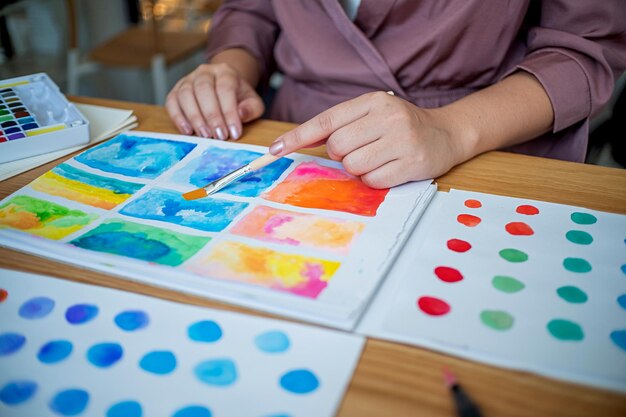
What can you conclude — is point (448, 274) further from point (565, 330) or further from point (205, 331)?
point (205, 331)

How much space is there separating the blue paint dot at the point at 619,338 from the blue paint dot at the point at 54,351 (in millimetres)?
398

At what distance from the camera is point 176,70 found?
3066mm

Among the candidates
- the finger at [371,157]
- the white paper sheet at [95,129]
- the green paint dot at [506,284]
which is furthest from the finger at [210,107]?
the green paint dot at [506,284]

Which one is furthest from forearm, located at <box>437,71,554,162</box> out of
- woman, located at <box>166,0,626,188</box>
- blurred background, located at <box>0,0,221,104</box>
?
blurred background, located at <box>0,0,221,104</box>

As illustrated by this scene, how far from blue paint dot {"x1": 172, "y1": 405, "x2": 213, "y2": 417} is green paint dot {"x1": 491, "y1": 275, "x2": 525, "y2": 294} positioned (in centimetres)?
25

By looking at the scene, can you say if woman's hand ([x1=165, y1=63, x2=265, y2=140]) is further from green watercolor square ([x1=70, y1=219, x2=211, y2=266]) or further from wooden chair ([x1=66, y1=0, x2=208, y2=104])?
wooden chair ([x1=66, y1=0, x2=208, y2=104])

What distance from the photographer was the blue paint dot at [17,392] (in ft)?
1.24

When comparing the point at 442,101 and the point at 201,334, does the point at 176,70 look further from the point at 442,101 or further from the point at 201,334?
the point at 201,334

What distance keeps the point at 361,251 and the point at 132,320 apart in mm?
201

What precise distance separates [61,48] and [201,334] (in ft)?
7.16

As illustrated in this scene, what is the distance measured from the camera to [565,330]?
1.38 feet

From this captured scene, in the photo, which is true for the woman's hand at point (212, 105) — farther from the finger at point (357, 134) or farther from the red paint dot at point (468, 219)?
the red paint dot at point (468, 219)

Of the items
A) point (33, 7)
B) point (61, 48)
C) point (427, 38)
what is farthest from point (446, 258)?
point (61, 48)

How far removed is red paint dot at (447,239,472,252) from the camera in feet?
1.69
